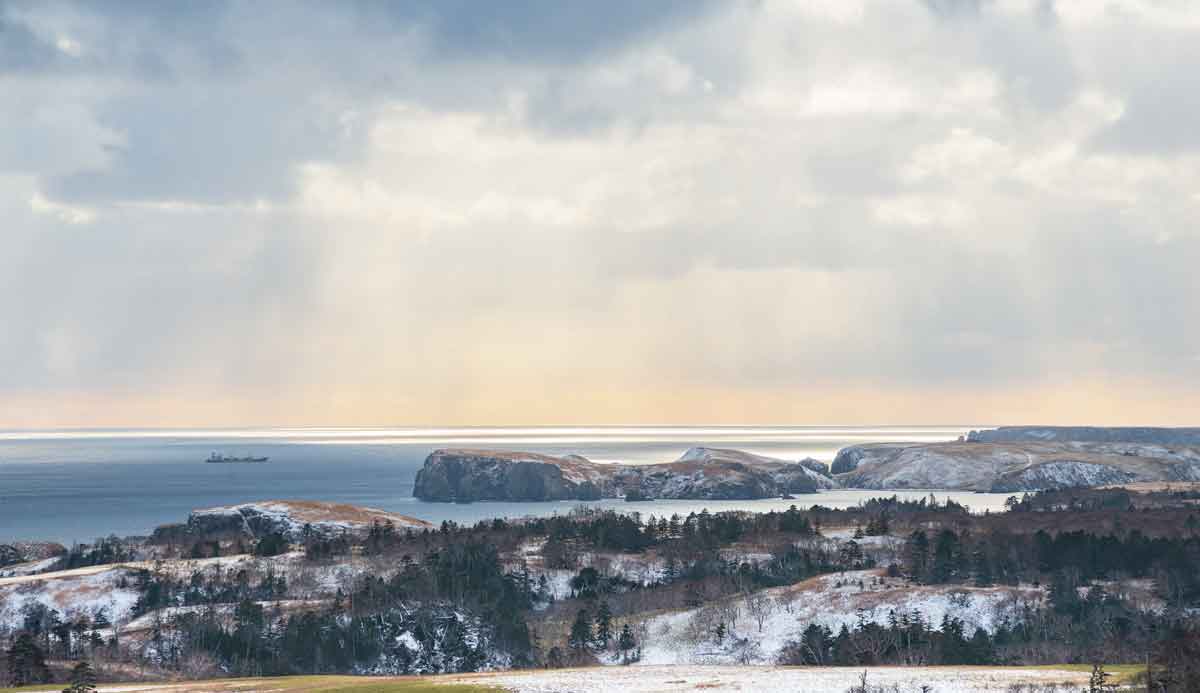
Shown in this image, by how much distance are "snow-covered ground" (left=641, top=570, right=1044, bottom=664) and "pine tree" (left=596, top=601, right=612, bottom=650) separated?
589 centimetres

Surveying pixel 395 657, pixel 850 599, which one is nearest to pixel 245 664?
pixel 395 657

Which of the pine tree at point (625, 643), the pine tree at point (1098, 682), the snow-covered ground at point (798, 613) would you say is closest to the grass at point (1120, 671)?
the pine tree at point (1098, 682)

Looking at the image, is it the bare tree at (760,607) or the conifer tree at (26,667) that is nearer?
the conifer tree at (26,667)

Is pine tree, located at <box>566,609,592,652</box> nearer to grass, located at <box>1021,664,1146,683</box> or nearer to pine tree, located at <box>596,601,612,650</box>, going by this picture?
pine tree, located at <box>596,601,612,650</box>

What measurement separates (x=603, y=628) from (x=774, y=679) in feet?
309

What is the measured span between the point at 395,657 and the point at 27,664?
57.1 m

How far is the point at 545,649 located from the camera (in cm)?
17512

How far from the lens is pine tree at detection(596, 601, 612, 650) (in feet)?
570

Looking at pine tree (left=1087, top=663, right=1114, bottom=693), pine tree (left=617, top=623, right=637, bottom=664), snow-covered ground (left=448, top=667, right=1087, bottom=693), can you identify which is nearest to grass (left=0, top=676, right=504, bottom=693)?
snow-covered ground (left=448, top=667, right=1087, bottom=693)

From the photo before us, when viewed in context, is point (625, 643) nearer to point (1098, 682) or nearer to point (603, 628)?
point (603, 628)

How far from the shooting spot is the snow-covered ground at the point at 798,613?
17050cm

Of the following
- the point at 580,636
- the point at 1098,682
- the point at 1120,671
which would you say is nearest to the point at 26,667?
the point at 580,636

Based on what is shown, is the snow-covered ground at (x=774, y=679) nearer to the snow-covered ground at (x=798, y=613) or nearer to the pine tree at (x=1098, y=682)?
the pine tree at (x=1098, y=682)

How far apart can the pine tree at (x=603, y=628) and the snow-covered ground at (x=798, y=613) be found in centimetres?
589
